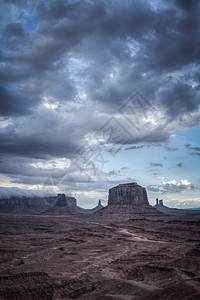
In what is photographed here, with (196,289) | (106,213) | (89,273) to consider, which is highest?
(196,289)

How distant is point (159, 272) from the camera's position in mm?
15133

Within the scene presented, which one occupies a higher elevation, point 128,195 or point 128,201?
point 128,195

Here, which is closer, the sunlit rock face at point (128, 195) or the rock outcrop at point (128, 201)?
the rock outcrop at point (128, 201)

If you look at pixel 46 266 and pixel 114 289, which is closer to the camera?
pixel 114 289

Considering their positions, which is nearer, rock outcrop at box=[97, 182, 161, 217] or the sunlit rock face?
rock outcrop at box=[97, 182, 161, 217]

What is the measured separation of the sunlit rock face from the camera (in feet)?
546

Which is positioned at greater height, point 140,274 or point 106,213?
point 140,274

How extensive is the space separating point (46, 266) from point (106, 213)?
13826cm

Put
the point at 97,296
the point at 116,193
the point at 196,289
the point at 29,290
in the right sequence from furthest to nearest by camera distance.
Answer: the point at 116,193
the point at 29,290
the point at 97,296
the point at 196,289

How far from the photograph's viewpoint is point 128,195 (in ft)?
562

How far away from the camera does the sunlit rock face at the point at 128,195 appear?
6550 inches

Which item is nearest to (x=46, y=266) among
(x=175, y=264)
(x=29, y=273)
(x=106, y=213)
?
(x=29, y=273)

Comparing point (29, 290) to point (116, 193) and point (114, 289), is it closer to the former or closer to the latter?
point (114, 289)

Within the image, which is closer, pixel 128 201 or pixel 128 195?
pixel 128 201
